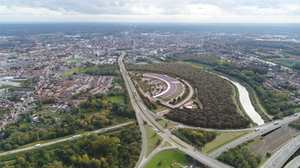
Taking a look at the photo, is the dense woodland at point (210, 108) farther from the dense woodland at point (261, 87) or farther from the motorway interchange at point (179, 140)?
the dense woodland at point (261, 87)

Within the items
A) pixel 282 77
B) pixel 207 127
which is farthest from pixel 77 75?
pixel 282 77

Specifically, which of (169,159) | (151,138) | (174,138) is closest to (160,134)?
(151,138)

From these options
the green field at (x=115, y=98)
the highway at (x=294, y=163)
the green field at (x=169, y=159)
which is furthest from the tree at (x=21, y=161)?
the highway at (x=294, y=163)

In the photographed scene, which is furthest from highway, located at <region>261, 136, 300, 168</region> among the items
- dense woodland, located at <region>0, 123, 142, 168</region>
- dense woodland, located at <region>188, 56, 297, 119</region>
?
dense woodland, located at <region>0, 123, 142, 168</region>

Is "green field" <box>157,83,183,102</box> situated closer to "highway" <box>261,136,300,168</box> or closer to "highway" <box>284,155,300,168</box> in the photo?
"highway" <box>261,136,300,168</box>

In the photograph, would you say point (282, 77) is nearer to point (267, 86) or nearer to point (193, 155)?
point (267, 86)

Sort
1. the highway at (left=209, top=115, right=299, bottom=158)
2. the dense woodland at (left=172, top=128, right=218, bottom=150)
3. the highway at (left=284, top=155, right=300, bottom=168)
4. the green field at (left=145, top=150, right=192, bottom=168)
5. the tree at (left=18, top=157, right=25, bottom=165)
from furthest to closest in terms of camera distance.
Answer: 1. the dense woodland at (left=172, top=128, right=218, bottom=150)
2. the highway at (left=209, top=115, right=299, bottom=158)
3. the highway at (left=284, top=155, right=300, bottom=168)
4. the tree at (left=18, top=157, right=25, bottom=165)
5. the green field at (left=145, top=150, right=192, bottom=168)

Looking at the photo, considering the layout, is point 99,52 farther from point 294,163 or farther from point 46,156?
point 294,163
